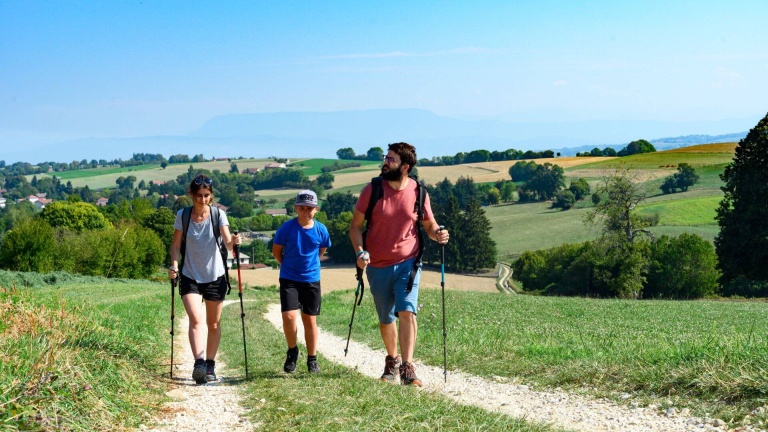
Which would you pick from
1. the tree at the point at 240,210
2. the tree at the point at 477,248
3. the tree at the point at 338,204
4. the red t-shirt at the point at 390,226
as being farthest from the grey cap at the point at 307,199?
the tree at the point at 240,210

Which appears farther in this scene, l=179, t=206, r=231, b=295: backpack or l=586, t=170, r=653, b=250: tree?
l=586, t=170, r=653, b=250: tree

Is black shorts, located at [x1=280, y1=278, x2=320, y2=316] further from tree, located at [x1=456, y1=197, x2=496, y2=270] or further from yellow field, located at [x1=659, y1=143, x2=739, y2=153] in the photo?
yellow field, located at [x1=659, y1=143, x2=739, y2=153]

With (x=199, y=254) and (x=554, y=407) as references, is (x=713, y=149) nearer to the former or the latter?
(x=554, y=407)

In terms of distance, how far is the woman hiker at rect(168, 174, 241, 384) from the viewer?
327 inches

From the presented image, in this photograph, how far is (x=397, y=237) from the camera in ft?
26.0

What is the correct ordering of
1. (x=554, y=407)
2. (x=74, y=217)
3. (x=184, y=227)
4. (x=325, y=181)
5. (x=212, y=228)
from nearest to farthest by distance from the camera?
(x=554, y=407)
(x=184, y=227)
(x=212, y=228)
(x=74, y=217)
(x=325, y=181)

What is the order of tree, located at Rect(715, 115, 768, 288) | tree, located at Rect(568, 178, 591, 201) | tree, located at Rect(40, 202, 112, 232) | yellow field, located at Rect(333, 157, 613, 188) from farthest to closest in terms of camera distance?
yellow field, located at Rect(333, 157, 613, 188)
tree, located at Rect(568, 178, 591, 201)
tree, located at Rect(40, 202, 112, 232)
tree, located at Rect(715, 115, 768, 288)

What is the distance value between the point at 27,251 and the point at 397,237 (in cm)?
6559

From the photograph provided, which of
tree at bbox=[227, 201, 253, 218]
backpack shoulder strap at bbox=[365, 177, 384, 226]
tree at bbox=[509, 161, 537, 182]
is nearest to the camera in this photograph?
backpack shoulder strap at bbox=[365, 177, 384, 226]

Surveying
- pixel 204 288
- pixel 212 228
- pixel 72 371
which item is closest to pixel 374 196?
pixel 212 228

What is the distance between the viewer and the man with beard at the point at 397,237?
25.8 ft

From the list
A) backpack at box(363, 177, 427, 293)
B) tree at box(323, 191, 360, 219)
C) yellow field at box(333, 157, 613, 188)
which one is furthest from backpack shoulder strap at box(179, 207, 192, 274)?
yellow field at box(333, 157, 613, 188)

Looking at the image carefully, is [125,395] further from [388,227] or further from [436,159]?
[436,159]

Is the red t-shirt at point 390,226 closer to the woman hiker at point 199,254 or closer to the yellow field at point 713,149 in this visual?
the woman hiker at point 199,254
